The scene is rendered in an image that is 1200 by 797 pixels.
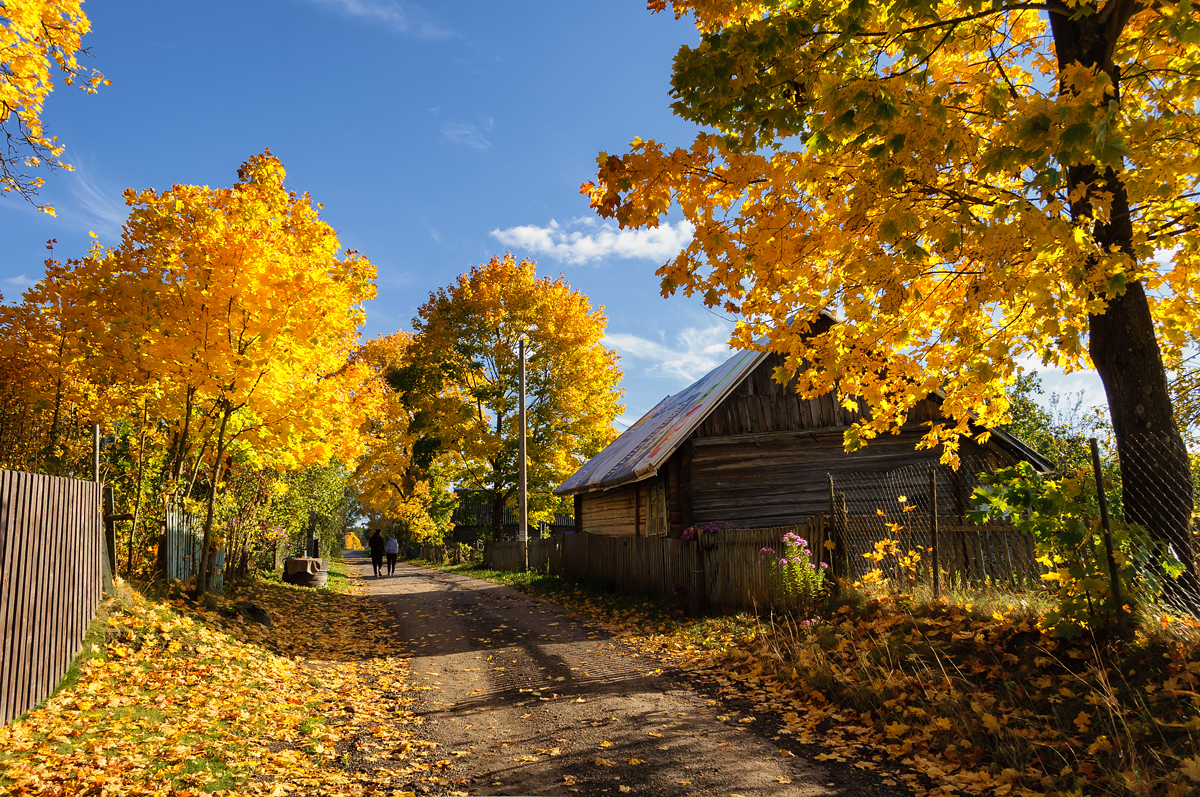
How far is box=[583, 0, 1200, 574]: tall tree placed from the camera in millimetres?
5008

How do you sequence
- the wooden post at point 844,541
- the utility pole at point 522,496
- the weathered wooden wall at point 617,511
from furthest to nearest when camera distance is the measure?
1. the utility pole at point 522,496
2. the weathered wooden wall at point 617,511
3. the wooden post at point 844,541

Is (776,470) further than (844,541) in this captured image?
Yes

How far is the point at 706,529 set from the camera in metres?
13.9

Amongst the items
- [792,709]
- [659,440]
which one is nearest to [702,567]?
[659,440]

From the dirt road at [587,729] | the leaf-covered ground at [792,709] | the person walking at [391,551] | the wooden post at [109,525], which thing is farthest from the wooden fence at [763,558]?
the person walking at [391,551]

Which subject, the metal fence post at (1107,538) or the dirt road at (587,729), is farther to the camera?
the metal fence post at (1107,538)

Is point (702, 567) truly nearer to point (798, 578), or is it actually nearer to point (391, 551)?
point (798, 578)

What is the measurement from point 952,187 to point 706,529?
361 inches

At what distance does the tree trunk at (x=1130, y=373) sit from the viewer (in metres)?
6.07

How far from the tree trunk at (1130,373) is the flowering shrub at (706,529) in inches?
272

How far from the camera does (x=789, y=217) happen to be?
6578 mm

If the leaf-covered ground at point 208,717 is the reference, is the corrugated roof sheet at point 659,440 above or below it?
above

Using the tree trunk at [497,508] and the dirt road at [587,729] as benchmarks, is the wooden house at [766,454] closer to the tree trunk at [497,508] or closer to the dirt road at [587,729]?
the dirt road at [587,729]

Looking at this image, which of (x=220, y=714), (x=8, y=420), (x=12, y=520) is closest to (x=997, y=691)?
(x=220, y=714)
